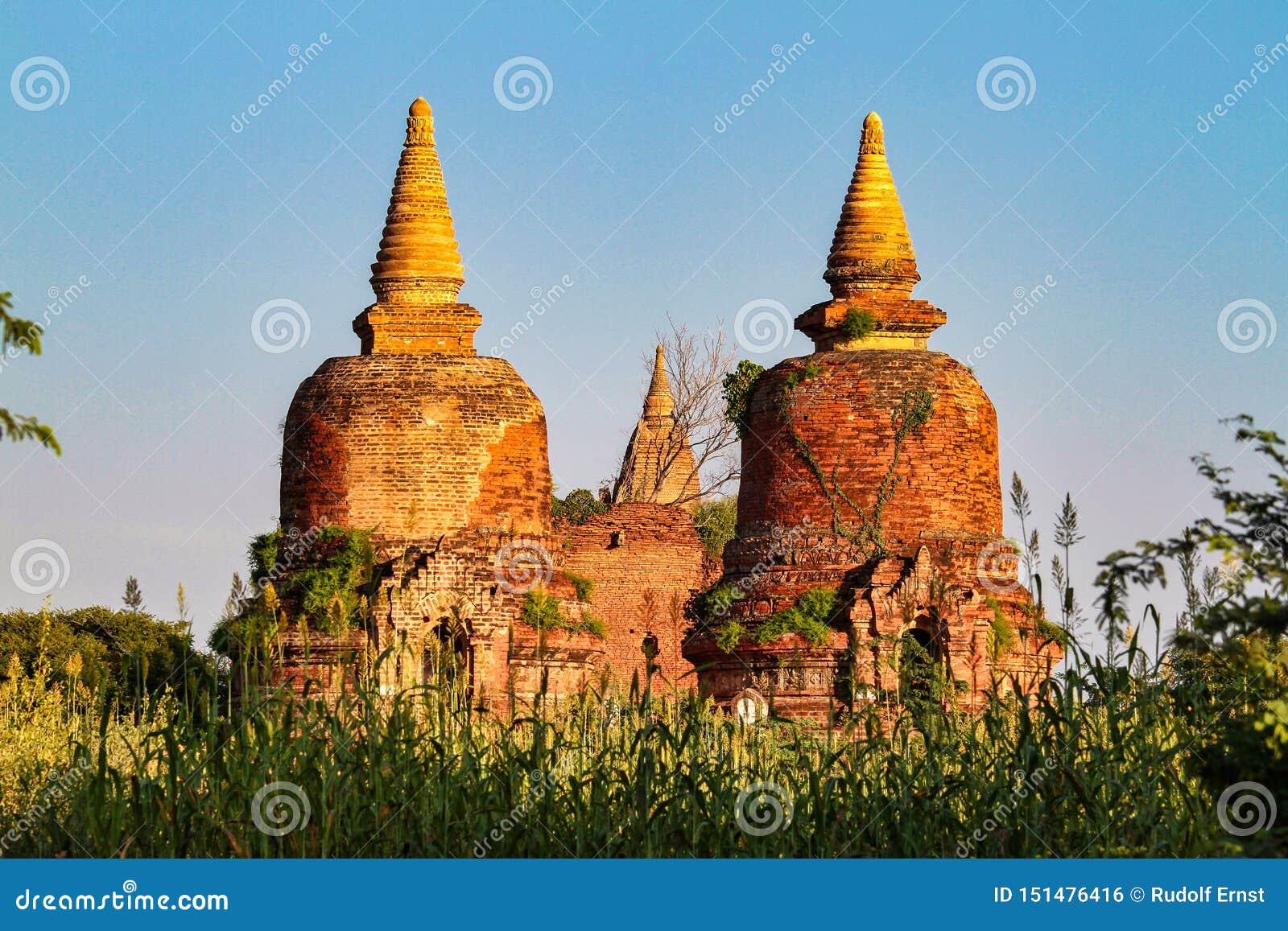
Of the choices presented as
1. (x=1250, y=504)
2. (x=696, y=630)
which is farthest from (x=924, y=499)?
(x=1250, y=504)

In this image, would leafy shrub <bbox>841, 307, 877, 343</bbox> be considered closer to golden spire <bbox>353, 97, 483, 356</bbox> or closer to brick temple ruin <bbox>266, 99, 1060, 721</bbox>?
brick temple ruin <bbox>266, 99, 1060, 721</bbox>

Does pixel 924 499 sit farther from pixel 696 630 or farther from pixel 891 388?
pixel 696 630

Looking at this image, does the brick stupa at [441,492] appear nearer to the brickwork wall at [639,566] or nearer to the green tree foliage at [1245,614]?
the brickwork wall at [639,566]

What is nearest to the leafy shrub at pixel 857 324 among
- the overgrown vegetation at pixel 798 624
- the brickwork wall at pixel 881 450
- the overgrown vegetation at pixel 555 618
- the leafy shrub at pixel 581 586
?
the brickwork wall at pixel 881 450

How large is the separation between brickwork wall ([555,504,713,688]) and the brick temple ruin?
4.67 meters

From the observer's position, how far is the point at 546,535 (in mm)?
30125

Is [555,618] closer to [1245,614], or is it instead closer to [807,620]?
[807,620]

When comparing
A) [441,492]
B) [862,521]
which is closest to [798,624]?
[862,521]

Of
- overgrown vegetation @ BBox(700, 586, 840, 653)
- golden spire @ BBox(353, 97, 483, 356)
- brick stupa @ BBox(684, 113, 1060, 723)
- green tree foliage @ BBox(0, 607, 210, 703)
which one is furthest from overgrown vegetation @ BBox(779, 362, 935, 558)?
green tree foliage @ BBox(0, 607, 210, 703)

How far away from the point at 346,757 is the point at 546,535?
781 inches

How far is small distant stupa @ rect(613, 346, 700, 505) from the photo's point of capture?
149 ft

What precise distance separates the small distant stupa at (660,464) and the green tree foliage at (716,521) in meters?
0.59

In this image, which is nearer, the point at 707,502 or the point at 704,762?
the point at 704,762

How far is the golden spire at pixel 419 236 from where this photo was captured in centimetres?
3130
